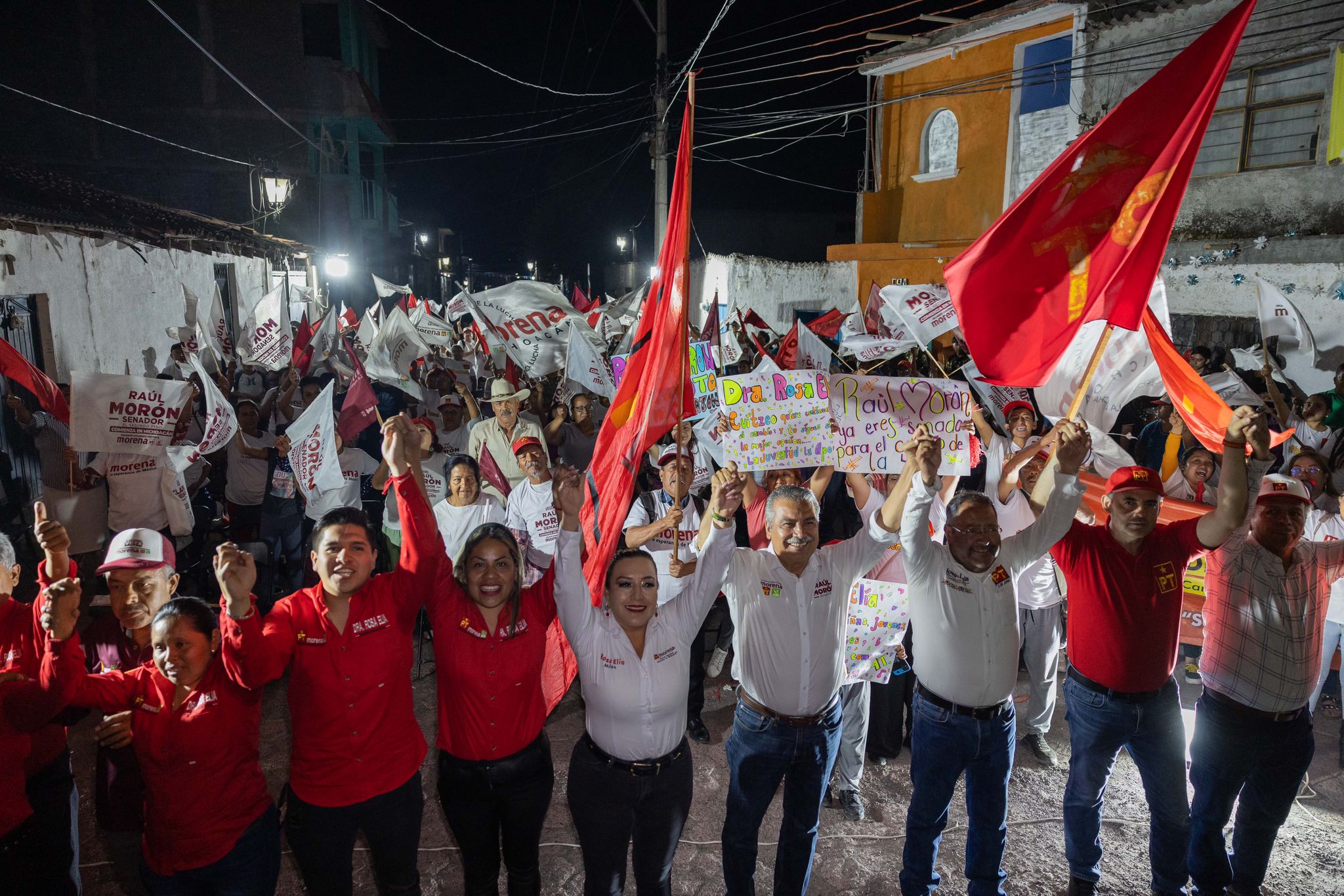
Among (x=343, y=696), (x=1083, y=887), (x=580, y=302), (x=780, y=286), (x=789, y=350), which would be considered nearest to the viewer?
(x=343, y=696)

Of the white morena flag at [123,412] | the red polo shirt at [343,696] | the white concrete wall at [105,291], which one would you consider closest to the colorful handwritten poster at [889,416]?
the red polo shirt at [343,696]

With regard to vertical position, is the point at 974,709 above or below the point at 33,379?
below

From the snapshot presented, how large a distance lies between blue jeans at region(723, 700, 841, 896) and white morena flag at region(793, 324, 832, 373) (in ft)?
15.7

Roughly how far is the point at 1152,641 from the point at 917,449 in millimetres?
1458

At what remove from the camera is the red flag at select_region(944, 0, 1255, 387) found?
344 cm

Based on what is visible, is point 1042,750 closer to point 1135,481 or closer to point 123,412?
point 1135,481

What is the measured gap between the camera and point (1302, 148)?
1219cm

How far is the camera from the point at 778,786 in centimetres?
368

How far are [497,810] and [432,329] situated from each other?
30.8ft

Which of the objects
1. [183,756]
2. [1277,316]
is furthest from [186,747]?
[1277,316]

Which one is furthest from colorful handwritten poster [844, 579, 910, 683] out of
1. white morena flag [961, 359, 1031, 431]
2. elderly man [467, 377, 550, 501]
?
elderly man [467, 377, 550, 501]

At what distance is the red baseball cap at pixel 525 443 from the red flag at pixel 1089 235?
325cm

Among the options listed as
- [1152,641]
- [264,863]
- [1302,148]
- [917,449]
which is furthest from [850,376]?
[1302,148]

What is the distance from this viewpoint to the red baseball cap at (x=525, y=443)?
591cm
